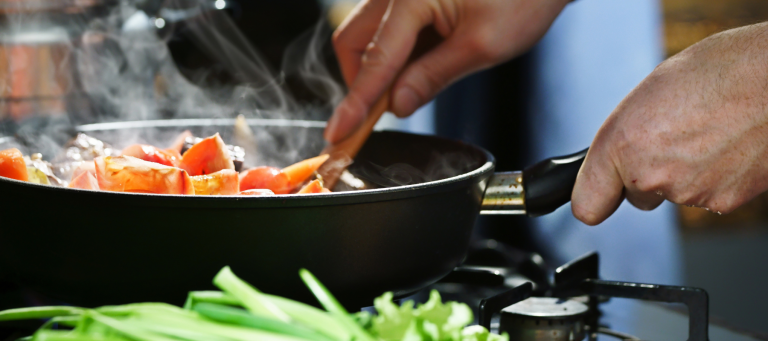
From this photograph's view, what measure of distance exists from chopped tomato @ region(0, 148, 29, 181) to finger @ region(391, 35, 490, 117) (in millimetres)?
703

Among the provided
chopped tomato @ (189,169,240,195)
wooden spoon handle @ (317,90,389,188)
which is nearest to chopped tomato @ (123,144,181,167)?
chopped tomato @ (189,169,240,195)

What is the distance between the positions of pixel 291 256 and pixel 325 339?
0.19m

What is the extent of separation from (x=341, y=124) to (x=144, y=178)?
52cm

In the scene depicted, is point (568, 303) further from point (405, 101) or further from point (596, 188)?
point (405, 101)

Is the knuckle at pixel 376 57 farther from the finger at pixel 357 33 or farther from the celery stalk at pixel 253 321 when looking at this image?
the celery stalk at pixel 253 321

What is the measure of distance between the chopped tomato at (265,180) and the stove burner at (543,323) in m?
0.38

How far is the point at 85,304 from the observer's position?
2.42ft

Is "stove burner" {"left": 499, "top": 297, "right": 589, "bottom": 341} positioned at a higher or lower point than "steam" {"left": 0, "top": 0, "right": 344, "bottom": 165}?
lower

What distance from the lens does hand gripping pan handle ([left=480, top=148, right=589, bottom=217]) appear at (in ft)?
2.96

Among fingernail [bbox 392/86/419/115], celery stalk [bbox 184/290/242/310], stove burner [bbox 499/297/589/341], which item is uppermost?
fingernail [bbox 392/86/419/115]

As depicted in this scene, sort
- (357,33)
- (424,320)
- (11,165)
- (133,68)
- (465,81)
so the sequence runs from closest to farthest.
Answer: (424,320), (11,165), (357,33), (133,68), (465,81)

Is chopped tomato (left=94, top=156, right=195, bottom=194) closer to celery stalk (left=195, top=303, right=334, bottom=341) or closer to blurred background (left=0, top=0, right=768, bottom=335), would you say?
celery stalk (left=195, top=303, right=334, bottom=341)

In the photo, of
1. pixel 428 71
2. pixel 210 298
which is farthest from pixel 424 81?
pixel 210 298

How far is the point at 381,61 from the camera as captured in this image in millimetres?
1252
